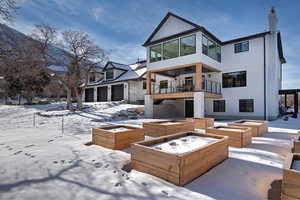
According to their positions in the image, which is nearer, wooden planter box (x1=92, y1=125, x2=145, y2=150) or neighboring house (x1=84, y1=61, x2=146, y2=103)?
wooden planter box (x1=92, y1=125, x2=145, y2=150)

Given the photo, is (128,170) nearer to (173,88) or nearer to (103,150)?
(103,150)

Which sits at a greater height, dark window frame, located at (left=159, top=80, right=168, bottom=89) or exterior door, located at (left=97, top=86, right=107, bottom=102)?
dark window frame, located at (left=159, top=80, right=168, bottom=89)

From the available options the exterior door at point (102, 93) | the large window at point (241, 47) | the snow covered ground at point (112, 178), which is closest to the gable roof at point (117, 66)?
the exterior door at point (102, 93)

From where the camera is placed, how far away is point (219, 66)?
1441cm

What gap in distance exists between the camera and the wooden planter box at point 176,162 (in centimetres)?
275

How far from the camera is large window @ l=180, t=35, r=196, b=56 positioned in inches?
490

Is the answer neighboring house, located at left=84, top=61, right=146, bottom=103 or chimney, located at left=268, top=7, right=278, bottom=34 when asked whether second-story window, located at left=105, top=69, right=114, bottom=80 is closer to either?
neighboring house, located at left=84, top=61, right=146, bottom=103

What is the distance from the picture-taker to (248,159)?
4.02 meters

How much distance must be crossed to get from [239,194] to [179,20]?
14.2 m

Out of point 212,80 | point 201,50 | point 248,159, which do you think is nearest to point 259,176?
point 248,159

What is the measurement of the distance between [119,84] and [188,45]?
39.6 feet

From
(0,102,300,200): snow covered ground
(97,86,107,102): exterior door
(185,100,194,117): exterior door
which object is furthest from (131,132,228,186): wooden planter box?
(97,86,107,102): exterior door

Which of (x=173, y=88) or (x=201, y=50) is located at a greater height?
(x=201, y=50)

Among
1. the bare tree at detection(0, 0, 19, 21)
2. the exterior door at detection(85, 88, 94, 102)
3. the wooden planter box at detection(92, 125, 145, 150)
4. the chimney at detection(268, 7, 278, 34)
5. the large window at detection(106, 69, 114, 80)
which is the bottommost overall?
the wooden planter box at detection(92, 125, 145, 150)
